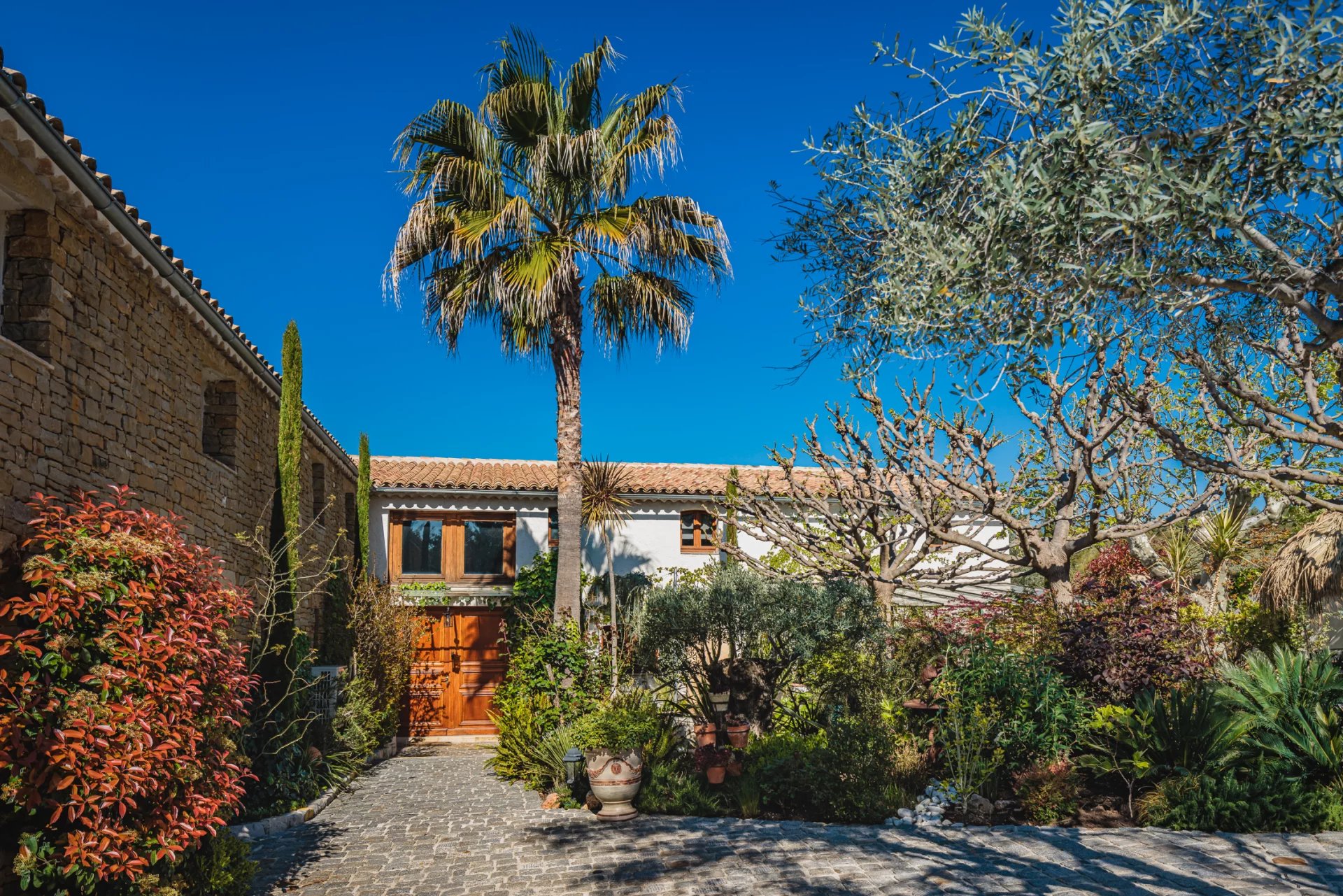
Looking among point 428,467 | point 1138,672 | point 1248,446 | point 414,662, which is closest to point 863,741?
point 1138,672

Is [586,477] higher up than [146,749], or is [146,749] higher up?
[586,477]

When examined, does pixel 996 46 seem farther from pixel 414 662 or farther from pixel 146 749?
pixel 414 662

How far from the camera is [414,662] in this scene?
18922 mm

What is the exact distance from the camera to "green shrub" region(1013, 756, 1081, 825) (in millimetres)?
9586

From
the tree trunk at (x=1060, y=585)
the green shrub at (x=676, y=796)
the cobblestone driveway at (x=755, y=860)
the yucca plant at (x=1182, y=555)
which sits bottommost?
the cobblestone driveway at (x=755, y=860)

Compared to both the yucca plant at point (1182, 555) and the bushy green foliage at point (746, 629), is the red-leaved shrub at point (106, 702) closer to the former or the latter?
the bushy green foliage at point (746, 629)

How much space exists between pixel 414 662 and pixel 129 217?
42.6ft

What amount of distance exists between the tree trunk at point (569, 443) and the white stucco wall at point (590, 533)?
18.3 ft

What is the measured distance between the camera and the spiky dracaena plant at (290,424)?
12828 millimetres

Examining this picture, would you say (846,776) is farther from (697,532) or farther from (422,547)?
(422,547)

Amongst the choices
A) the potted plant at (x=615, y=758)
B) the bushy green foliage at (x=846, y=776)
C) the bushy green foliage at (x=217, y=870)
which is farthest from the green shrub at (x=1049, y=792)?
the bushy green foliage at (x=217, y=870)

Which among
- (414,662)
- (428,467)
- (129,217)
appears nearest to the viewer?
(129,217)

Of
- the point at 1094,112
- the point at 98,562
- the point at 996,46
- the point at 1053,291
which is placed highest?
the point at 996,46

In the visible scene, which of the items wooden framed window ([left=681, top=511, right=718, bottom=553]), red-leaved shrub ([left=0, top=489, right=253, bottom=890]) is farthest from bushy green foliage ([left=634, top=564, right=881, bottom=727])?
wooden framed window ([left=681, top=511, right=718, bottom=553])
